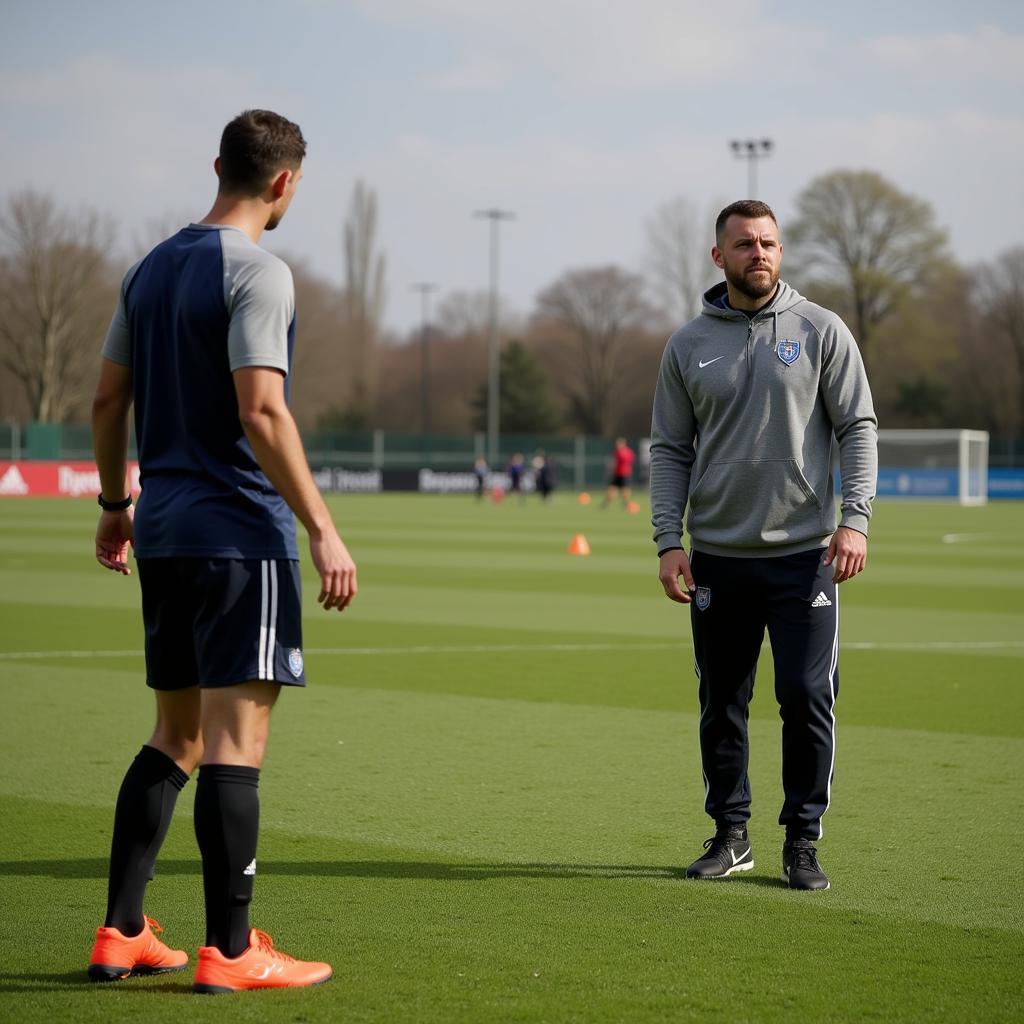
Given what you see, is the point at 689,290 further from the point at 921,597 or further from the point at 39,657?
the point at 39,657

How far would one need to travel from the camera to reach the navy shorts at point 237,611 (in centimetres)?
399

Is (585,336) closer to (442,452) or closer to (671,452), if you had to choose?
(442,452)

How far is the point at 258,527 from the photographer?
405 centimetres

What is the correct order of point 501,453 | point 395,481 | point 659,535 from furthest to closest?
point 501,453 < point 395,481 < point 659,535

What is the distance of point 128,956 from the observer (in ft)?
13.8

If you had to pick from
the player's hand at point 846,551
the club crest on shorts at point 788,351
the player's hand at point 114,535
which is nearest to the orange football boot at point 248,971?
the player's hand at point 114,535

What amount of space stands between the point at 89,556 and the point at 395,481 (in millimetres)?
41006

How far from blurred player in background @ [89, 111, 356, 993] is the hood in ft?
Answer: 6.04

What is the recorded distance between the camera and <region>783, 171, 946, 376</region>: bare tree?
72.7 m

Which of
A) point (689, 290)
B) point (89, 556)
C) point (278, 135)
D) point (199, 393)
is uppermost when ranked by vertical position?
point (689, 290)

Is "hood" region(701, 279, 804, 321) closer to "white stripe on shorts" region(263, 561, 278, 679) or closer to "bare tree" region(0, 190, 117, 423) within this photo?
"white stripe on shorts" region(263, 561, 278, 679)

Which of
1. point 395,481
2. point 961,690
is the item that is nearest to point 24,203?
point 395,481

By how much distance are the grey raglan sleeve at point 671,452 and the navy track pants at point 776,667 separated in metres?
0.16

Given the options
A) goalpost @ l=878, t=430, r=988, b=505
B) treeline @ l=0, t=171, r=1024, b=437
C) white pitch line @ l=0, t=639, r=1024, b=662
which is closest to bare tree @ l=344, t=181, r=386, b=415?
treeline @ l=0, t=171, r=1024, b=437
